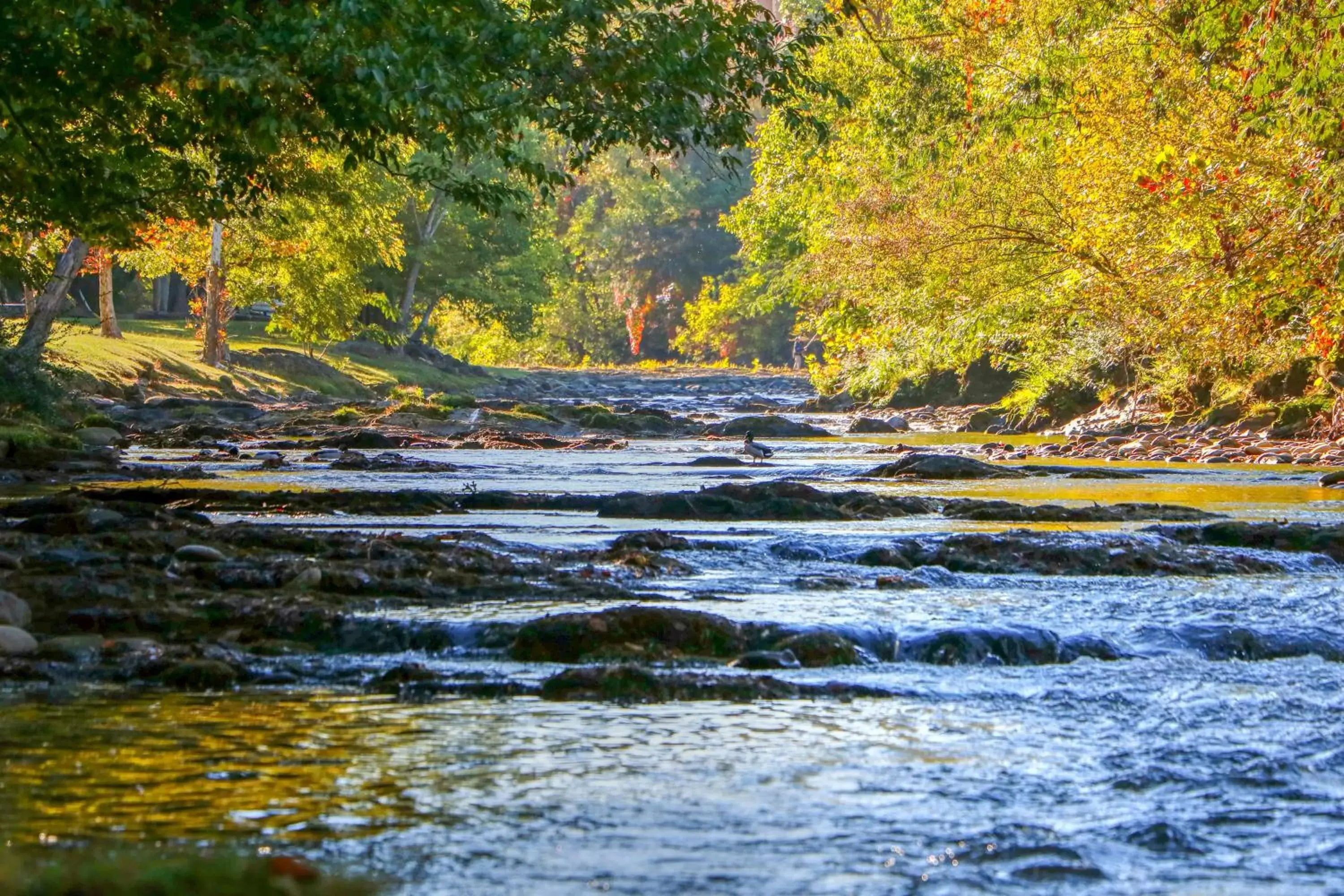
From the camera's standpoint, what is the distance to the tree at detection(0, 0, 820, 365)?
9289mm

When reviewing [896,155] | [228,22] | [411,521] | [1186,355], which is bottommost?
[411,521]

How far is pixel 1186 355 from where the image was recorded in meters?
25.9

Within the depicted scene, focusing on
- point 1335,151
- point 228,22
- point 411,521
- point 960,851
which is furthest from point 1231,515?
point 960,851

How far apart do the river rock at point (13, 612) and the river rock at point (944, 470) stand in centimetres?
1310

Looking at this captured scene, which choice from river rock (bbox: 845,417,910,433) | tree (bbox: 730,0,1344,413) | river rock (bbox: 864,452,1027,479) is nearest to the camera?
tree (bbox: 730,0,1344,413)

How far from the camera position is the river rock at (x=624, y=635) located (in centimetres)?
715

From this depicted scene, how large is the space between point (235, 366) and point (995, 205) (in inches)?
852

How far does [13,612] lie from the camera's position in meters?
7.35

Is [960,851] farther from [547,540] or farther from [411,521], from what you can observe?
[411,521]

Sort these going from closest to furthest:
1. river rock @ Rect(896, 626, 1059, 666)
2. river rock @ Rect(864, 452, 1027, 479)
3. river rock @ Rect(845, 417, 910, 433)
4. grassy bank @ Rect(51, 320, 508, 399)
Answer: river rock @ Rect(896, 626, 1059, 666), river rock @ Rect(864, 452, 1027, 479), grassy bank @ Rect(51, 320, 508, 399), river rock @ Rect(845, 417, 910, 433)

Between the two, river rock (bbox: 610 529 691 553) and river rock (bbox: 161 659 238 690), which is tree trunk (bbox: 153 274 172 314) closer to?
river rock (bbox: 610 529 691 553)

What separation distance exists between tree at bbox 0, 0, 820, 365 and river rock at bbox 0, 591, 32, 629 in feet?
10.6

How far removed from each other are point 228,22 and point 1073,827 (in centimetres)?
755

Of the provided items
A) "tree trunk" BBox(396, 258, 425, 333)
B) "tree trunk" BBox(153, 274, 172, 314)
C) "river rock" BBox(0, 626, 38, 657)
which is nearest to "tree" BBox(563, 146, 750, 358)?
"tree trunk" BBox(396, 258, 425, 333)
